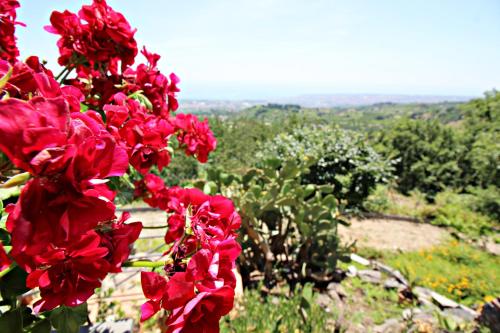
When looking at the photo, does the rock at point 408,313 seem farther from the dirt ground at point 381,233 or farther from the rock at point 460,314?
the dirt ground at point 381,233

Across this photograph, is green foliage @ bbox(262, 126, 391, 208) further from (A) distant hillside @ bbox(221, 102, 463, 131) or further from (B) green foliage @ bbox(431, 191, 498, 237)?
(A) distant hillside @ bbox(221, 102, 463, 131)

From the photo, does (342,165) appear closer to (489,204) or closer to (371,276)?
(371,276)

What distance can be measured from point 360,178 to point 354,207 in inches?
40.5

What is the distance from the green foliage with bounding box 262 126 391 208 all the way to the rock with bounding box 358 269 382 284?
1.81m

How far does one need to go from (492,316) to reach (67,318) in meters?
3.78

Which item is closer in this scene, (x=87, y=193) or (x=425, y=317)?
(x=87, y=193)

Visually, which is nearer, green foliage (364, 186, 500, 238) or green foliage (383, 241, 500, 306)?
green foliage (383, 241, 500, 306)

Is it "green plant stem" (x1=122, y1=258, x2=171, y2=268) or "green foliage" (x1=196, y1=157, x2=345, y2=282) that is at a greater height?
"green plant stem" (x1=122, y1=258, x2=171, y2=268)

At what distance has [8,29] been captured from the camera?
960 millimetres

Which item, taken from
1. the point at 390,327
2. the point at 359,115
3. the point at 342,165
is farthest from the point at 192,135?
the point at 359,115

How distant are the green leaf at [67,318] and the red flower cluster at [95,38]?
75 cm

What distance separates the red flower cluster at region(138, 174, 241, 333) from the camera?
541 mm

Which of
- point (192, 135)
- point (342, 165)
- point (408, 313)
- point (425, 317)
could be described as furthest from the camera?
point (342, 165)

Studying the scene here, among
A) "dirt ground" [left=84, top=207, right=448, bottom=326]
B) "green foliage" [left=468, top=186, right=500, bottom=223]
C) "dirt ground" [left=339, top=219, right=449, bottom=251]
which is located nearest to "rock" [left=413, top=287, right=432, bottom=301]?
"dirt ground" [left=84, top=207, right=448, bottom=326]
